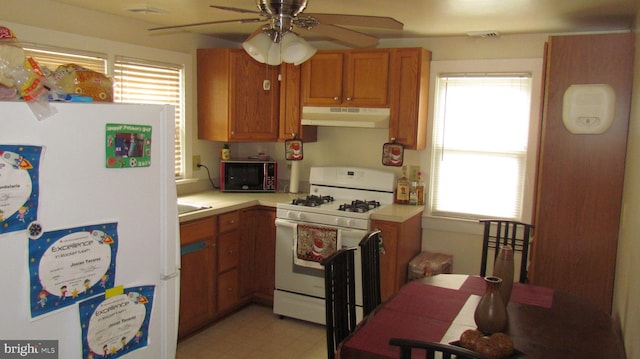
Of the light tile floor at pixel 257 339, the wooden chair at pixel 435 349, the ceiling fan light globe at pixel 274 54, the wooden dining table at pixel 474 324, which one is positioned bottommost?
the light tile floor at pixel 257 339

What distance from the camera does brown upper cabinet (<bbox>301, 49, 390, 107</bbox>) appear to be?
3.86 meters

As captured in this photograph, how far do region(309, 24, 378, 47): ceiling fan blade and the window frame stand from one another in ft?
5.43

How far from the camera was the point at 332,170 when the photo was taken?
4.28 meters

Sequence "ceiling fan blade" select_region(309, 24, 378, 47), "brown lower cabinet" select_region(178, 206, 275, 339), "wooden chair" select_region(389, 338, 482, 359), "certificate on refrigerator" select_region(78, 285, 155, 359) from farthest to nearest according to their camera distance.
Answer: "brown lower cabinet" select_region(178, 206, 275, 339) → "ceiling fan blade" select_region(309, 24, 378, 47) → "certificate on refrigerator" select_region(78, 285, 155, 359) → "wooden chair" select_region(389, 338, 482, 359)

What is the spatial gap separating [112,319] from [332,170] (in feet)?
8.84

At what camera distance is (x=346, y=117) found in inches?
156

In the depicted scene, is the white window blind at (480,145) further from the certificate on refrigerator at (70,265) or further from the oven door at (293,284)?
the certificate on refrigerator at (70,265)

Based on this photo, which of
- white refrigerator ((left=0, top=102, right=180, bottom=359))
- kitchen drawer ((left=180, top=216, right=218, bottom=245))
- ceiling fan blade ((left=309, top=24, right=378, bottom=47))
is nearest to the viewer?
white refrigerator ((left=0, top=102, right=180, bottom=359))

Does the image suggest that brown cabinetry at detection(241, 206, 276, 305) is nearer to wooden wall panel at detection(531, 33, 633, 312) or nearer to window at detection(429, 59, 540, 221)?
window at detection(429, 59, 540, 221)

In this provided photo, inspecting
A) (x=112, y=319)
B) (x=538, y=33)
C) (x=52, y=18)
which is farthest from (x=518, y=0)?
(x=52, y=18)

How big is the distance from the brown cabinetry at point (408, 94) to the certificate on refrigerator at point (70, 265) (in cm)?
252

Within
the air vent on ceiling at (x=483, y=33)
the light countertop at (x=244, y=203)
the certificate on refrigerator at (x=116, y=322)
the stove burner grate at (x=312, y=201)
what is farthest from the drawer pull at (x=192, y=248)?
the air vent on ceiling at (x=483, y=33)

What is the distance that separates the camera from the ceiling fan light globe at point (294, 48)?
2105 millimetres

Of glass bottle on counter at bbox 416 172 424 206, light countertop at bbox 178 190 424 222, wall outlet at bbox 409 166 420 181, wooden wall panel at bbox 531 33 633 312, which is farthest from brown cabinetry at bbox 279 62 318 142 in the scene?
wooden wall panel at bbox 531 33 633 312
